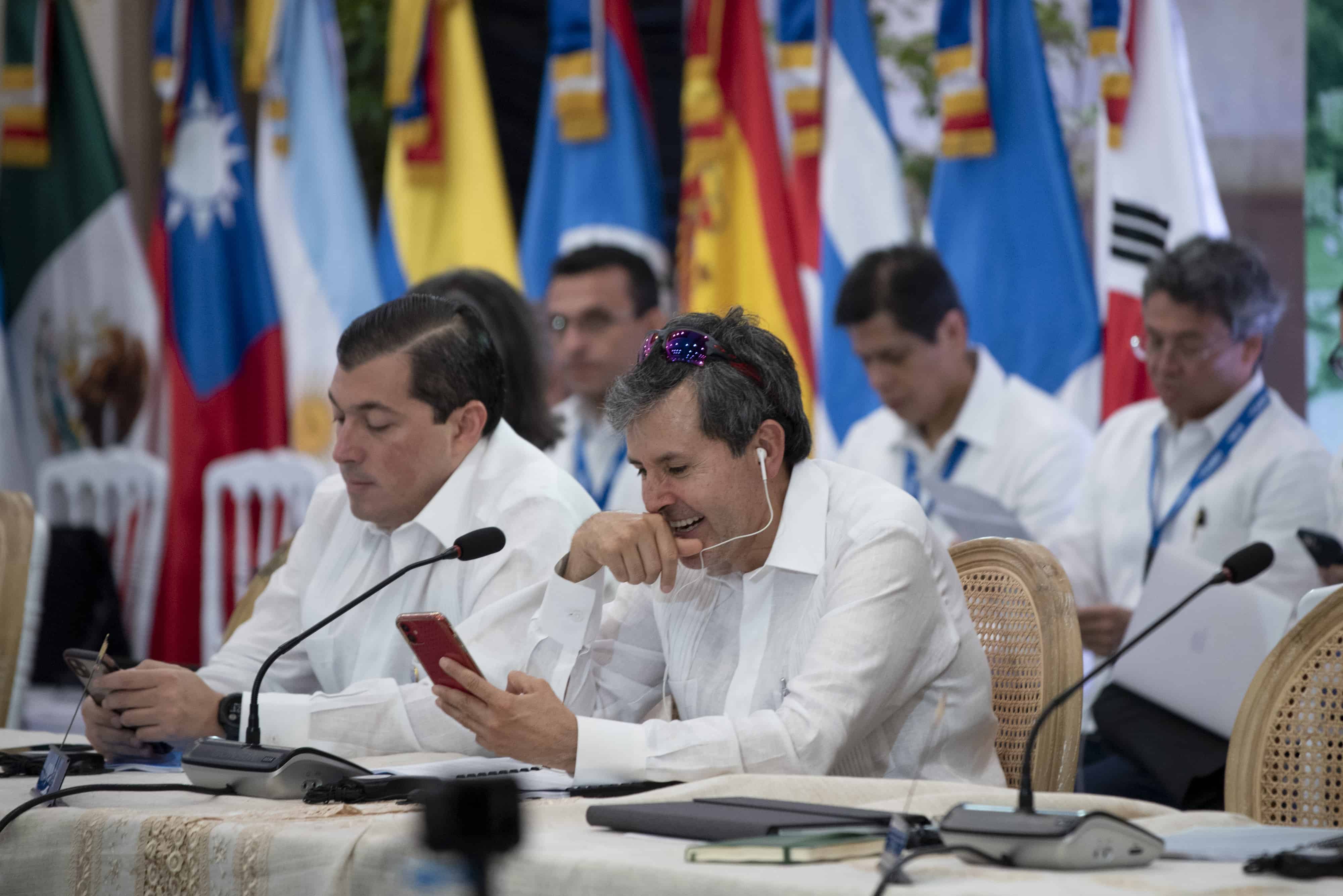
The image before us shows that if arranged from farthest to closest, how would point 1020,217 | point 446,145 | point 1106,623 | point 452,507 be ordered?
1. point 446,145
2. point 1020,217
3. point 1106,623
4. point 452,507

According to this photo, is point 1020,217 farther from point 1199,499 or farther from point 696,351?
point 696,351

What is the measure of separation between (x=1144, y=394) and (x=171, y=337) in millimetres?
3736

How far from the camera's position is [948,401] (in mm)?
4281

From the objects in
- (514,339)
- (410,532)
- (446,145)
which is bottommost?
(410,532)

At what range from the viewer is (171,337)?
5758mm

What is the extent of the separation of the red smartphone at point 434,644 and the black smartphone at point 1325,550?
190cm

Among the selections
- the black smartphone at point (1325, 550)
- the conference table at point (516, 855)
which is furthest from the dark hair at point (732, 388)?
the black smartphone at point (1325, 550)

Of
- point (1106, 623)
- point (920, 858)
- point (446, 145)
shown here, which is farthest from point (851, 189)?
point (920, 858)

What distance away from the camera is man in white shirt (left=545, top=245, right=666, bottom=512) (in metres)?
4.53

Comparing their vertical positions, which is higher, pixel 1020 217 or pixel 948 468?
pixel 1020 217

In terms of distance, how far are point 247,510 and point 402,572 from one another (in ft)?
11.5

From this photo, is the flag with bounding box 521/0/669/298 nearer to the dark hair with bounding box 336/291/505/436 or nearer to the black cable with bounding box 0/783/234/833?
the dark hair with bounding box 336/291/505/436

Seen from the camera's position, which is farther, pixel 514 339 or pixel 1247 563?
pixel 514 339

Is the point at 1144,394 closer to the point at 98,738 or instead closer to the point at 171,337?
the point at 98,738
